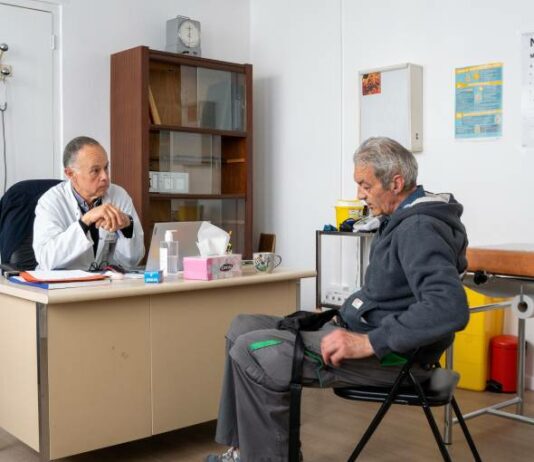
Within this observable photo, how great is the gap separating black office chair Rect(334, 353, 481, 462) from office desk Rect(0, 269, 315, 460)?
0.84m

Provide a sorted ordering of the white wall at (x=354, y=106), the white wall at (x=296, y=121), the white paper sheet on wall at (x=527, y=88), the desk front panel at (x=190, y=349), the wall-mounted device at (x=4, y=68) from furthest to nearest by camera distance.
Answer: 1. the white wall at (x=296, y=121)
2. the wall-mounted device at (x=4, y=68)
3. the white wall at (x=354, y=106)
4. the white paper sheet on wall at (x=527, y=88)
5. the desk front panel at (x=190, y=349)

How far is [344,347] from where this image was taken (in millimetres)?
2002

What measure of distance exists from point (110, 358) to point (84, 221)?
632 millimetres

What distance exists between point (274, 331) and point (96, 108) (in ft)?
9.49

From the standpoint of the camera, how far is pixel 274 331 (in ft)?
7.24

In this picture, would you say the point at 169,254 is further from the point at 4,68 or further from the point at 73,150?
the point at 4,68

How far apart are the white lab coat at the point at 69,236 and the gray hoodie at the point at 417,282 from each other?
4.28 feet

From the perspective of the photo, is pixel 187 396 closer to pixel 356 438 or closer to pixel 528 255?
pixel 356 438

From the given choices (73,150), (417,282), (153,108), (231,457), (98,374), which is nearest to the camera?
(417,282)

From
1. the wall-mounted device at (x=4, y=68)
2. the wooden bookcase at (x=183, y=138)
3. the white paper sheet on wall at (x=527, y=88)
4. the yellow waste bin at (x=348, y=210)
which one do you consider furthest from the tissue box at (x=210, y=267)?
the wall-mounted device at (x=4, y=68)

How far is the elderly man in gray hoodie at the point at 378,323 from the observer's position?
1909 millimetres

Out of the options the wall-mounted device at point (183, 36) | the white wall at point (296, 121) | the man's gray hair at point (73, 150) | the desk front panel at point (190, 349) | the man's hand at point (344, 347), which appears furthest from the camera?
the white wall at point (296, 121)

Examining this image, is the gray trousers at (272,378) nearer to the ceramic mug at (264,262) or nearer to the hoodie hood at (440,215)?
the hoodie hood at (440,215)

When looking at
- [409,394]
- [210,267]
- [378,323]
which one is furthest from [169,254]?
[409,394]
